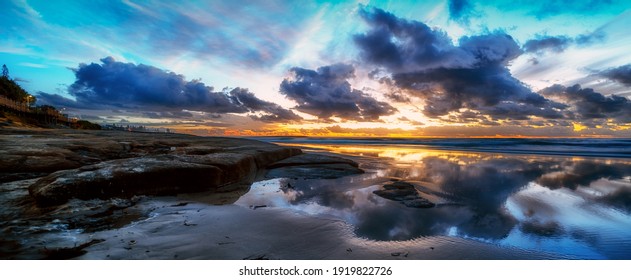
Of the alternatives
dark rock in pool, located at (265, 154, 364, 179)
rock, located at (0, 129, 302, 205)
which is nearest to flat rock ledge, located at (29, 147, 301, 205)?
rock, located at (0, 129, 302, 205)

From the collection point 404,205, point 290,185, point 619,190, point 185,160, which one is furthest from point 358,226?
point 619,190

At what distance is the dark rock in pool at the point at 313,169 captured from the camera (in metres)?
8.66

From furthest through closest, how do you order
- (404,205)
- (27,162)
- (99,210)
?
(27,162) < (404,205) < (99,210)

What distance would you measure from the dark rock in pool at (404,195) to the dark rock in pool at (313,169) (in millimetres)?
2117

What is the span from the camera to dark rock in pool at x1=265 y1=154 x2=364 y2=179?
8.66 metres

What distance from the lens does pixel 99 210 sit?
4.08 meters

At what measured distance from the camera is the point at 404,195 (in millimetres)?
6043

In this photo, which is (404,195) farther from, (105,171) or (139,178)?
(105,171)

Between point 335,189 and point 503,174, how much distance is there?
655 centimetres

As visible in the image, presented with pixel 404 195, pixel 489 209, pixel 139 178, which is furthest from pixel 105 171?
pixel 489 209

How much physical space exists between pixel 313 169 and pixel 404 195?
398 cm

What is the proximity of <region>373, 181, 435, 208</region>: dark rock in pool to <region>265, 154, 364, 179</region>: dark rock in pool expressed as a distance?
2.12 metres

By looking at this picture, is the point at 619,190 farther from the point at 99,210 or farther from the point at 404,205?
the point at 99,210

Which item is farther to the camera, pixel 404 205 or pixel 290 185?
pixel 290 185
